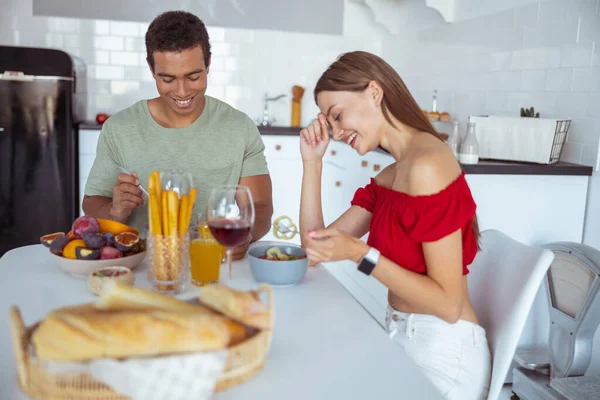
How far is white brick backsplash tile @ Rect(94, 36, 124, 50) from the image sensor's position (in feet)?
13.8

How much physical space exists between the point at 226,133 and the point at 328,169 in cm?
193

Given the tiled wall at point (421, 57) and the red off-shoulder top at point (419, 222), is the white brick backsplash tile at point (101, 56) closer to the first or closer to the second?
the tiled wall at point (421, 57)

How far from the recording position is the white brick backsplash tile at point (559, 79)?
2.55 meters

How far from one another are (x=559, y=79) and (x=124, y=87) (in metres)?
2.93

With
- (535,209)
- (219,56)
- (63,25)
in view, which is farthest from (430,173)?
(63,25)

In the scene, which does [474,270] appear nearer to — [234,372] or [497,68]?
[234,372]

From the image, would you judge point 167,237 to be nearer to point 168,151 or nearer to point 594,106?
point 168,151

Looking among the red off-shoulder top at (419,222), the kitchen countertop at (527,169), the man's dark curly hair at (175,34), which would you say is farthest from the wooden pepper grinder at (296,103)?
the red off-shoulder top at (419,222)

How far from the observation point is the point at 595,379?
1986 millimetres

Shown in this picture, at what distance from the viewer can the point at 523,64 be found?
2846mm

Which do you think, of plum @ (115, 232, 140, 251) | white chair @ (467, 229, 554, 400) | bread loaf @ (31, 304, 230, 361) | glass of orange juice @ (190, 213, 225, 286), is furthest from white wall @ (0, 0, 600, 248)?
bread loaf @ (31, 304, 230, 361)

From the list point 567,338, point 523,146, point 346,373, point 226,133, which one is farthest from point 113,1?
point 346,373

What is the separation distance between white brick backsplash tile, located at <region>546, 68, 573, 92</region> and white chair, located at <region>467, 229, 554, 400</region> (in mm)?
1319

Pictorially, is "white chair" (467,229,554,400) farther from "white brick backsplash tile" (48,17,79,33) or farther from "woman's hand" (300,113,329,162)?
"white brick backsplash tile" (48,17,79,33)
